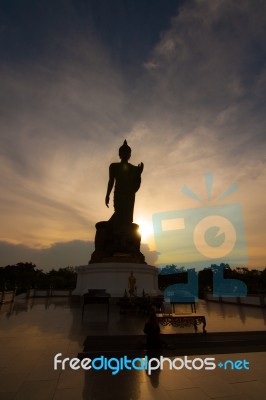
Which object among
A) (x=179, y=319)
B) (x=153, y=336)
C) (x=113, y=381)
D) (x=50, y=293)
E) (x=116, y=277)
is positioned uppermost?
(x=116, y=277)

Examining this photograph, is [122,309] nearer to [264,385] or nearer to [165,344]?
[165,344]

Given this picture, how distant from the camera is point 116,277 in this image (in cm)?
1733

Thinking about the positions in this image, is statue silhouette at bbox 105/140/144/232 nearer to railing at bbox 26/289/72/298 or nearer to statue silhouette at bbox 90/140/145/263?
statue silhouette at bbox 90/140/145/263

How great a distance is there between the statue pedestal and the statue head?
33.1 ft

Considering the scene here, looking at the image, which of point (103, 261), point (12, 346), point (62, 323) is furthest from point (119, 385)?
point (103, 261)

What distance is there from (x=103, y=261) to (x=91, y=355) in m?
13.3

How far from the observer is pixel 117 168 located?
76.2 ft

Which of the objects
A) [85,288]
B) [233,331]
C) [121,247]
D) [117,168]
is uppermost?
[117,168]

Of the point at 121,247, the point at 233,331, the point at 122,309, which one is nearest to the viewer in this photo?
the point at 233,331

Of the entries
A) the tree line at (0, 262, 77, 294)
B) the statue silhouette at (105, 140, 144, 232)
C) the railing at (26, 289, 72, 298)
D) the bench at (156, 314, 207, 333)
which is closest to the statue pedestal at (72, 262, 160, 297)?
the statue silhouette at (105, 140, 144, 232)

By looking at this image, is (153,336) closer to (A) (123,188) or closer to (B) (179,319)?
(B) (179,319)

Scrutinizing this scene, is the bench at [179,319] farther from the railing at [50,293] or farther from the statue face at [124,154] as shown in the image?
the railing at [50,293]

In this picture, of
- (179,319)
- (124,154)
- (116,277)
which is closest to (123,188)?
(124,154)

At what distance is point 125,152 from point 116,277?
1140cm
